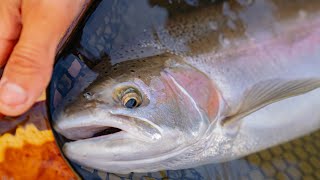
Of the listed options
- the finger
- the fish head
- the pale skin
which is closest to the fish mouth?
the fish head

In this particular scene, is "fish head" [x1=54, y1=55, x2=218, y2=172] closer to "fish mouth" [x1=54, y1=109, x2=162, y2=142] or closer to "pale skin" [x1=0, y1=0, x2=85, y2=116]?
"fish mouth" [x1=54, y1=109, x2=162, y2=142]

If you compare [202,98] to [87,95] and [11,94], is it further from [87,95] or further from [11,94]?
[11,94]

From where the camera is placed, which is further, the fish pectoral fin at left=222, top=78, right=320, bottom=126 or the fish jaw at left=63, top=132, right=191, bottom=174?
the fish pectoral fin at left=222, top=78, right=320, bottom=126

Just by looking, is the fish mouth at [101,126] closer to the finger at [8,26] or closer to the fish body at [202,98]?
the fish body at [202,98]

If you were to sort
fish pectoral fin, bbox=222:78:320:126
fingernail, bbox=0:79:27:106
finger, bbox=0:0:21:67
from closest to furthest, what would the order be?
fingernail, bbox=0:79:27:106
finger, bbox=0:0:21:67
fish pectoral fin, bbox=222:78:320:126

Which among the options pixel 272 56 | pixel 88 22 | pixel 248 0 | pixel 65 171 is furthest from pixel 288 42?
pixel 65 171

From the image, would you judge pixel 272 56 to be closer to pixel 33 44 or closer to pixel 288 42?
pixel 288 42

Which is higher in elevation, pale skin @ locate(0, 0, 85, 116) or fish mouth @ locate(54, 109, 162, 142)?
pale skin @ locate(0, 0, 85, 116)
